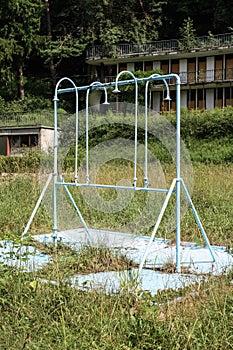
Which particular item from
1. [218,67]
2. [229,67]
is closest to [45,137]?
[218,67]

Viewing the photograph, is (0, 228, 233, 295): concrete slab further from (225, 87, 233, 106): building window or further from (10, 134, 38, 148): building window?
(225, 87, 233, 106): building window

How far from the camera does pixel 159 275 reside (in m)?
4.44

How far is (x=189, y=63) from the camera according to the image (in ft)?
108

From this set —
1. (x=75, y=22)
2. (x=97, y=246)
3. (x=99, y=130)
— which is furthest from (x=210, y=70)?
(x=97, y=246)

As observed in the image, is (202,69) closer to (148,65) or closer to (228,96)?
(228,96)

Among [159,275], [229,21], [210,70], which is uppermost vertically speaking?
[229,21]

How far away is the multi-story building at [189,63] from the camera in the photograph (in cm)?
3180

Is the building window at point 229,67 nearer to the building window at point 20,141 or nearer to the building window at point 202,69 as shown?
the building window at point 202,69

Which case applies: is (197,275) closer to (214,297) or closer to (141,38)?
(214,297)

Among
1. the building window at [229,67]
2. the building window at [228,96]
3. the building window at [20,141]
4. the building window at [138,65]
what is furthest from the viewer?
the building window at [138,65]

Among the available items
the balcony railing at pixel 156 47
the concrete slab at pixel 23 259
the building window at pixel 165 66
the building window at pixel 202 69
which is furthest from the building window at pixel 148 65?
the concrete slab at pixel 23 259

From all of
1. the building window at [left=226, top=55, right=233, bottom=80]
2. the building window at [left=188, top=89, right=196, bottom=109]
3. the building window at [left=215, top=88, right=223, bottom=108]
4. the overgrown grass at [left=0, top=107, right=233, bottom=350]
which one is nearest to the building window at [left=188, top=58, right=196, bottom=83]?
the building window at [left=188, top=89, right=196, bottom=109]

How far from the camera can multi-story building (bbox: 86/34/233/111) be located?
31.8 metres

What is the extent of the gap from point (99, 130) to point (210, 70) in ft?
53.9
